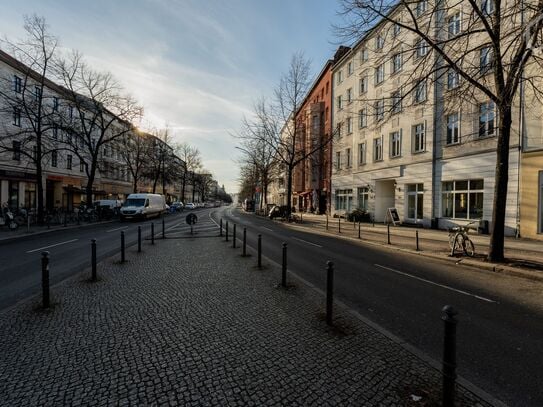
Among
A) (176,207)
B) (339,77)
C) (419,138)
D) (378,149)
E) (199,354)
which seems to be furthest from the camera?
(176,207)

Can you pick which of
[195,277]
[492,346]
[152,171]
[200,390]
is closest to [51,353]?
[200,390]

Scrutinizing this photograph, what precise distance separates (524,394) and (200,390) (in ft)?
10.8

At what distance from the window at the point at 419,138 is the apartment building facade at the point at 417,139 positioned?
0.24 ft

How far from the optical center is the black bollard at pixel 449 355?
2.50 m

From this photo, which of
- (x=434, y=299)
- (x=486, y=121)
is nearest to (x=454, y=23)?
(x=486, y=121)

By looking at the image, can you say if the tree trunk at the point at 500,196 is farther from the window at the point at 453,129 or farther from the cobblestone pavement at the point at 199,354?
the window at the point at 453,129

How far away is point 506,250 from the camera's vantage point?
475 inches

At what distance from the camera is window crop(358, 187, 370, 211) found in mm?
29391

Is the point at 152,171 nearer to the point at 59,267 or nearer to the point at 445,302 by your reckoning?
the point at 59,267

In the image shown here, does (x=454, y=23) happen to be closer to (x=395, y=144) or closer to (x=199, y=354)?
(x=395, y=144)

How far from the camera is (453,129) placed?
1977cm

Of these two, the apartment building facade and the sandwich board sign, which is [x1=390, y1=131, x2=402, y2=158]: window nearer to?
the apartment building facade

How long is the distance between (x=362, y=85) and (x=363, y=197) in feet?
37.6

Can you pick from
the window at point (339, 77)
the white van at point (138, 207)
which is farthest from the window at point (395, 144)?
the white van at point (138, 207)
